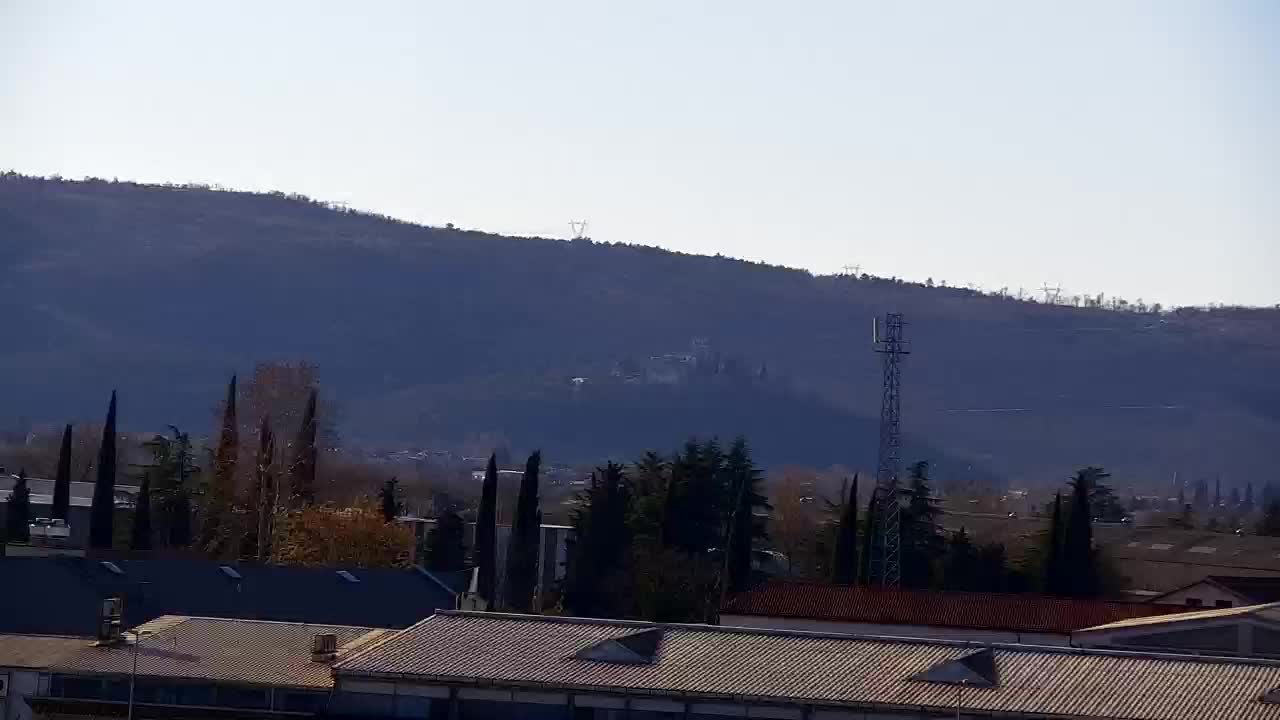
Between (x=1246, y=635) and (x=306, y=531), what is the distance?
3378 cm

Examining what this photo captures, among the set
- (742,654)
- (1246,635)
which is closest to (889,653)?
(742,654)

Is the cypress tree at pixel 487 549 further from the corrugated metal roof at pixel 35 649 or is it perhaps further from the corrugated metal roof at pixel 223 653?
the corrugated metal roof at pixel 35 649

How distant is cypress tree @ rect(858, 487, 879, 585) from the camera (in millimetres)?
81500

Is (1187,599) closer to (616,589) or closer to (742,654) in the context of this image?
(616,589)

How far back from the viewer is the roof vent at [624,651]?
4722 centimetres

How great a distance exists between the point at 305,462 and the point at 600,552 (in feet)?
41.5

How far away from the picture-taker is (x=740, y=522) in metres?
A: 83.9

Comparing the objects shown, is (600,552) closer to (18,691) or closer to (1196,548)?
(18,691)

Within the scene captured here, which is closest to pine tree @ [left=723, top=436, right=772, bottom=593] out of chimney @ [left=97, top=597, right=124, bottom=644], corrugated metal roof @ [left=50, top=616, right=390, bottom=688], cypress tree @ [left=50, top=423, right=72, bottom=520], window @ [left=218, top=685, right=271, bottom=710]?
cypress tree @ [left=50, top=423, right=72, bottom=520]

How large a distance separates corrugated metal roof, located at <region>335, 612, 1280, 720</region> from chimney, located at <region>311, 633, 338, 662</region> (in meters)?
3.14

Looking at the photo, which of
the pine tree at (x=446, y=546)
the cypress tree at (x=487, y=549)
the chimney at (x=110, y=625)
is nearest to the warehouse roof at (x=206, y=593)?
the chimney at (x=110, y=625)

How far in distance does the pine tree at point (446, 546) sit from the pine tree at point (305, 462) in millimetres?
5108

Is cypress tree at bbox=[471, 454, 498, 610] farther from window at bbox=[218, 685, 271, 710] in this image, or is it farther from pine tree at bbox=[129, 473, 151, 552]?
window at bbox=[218, 685, 271, 710]

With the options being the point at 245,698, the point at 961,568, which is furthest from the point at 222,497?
the point at 245,698
